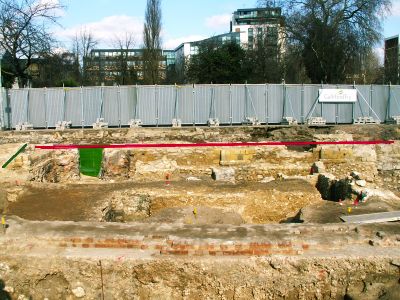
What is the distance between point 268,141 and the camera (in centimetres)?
1692

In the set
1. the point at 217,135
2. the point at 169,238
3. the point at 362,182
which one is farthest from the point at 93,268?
the point at 217,135

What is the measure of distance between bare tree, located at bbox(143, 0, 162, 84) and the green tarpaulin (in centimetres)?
2069

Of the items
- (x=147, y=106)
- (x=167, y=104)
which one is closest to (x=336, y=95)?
(x=167, y=104)

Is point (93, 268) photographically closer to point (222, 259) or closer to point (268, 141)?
point (222, 259)

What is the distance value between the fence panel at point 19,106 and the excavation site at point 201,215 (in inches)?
51.8

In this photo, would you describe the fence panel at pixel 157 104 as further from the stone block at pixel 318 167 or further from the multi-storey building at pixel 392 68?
the multi-storey building at pixel 392 68

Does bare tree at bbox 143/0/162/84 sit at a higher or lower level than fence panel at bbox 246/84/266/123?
higher

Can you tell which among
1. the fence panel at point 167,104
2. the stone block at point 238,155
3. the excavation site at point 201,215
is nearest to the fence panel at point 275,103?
the excavation site at point 201,215

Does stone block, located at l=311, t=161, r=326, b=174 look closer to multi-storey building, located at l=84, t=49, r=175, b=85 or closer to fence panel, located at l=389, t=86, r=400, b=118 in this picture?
fence panel, located at l=389, t=86, r=400, b=118

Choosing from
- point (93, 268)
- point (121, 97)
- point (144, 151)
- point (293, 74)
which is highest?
point (293, 74)

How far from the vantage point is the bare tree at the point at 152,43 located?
35219 millimetres

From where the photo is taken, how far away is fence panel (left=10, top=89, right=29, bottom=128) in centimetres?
1878

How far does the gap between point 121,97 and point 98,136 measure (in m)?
2.31

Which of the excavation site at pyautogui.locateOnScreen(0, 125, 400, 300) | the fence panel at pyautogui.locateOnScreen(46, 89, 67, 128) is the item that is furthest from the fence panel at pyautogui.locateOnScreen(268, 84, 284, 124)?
the fence panel at pyautogui.locateOnScreen(46, 89, 67, 128)
